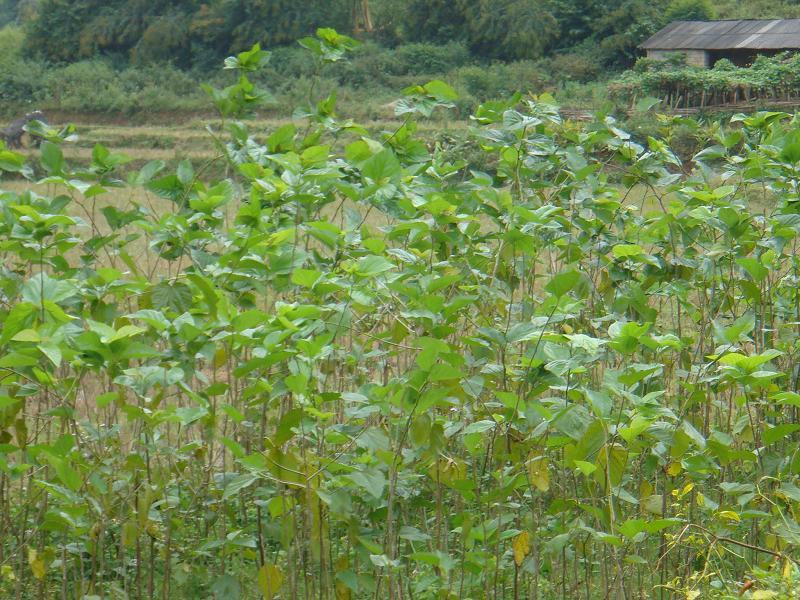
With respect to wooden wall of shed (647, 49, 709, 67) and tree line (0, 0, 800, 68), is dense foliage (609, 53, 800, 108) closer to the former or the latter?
wooden wall of shed (647, 49, 709, 67)

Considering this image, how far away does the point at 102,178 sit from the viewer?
2.49m

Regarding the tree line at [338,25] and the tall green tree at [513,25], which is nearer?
the tree line at [338,25]

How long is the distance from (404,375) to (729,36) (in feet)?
60.0

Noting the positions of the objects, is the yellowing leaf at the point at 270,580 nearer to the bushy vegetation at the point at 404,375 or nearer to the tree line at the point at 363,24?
the bushy vegetation at the point at 404,375

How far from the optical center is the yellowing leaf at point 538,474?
2.03 meters

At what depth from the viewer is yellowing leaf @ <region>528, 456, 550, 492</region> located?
6.67 ft

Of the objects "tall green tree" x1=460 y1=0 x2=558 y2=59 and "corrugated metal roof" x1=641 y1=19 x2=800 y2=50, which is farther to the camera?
"tall green tree" x1=460 y1=0 x2=558 y2=59

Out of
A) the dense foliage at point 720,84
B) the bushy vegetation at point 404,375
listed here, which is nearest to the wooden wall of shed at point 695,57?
the dense foliage at point 720,84

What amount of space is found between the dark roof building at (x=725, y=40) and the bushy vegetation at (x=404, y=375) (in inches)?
658

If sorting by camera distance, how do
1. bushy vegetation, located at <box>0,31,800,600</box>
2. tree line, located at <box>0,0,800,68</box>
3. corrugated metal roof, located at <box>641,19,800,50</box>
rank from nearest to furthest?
bushy vegetation, located at <box>0,31,800,600</box> → corrugated metal roof, located at <box>641,19,800,50</box> → tree line, located at <box>0,0,800,68</box>

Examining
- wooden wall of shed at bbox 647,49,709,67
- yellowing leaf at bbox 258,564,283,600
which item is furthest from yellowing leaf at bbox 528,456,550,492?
wooden wall of shed at bbox 647,49,709,67

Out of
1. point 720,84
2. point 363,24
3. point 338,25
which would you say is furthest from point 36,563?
point 363,24

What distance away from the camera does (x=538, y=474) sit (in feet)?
6.69

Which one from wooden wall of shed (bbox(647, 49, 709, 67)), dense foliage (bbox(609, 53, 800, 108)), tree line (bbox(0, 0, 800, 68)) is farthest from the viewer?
tree line (bbox(0, 0, 800, 68))
